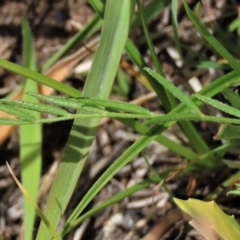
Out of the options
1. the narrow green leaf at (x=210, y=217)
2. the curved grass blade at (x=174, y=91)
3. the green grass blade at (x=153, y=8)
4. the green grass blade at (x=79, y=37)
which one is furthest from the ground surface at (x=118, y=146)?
the curved grass blade at (x=174, y=91)

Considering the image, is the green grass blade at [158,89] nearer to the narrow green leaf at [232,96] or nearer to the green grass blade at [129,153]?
the green grass blade at [129,153]

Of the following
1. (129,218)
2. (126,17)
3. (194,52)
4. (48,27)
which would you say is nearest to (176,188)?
(129,218)

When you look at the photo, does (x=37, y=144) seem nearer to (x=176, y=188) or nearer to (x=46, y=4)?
(x=176, y=188)

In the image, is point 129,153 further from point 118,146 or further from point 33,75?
point 118,146

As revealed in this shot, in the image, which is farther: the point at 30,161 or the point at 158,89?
the point at 30,161

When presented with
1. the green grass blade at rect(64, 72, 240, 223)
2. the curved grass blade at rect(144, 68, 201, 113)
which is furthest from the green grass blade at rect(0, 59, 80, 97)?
the curved grass blade at rect(144, 68, 201, 113)

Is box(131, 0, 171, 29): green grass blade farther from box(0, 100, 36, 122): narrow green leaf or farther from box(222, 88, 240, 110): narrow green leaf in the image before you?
box(0, 100, 36, 122): narrow green leaf

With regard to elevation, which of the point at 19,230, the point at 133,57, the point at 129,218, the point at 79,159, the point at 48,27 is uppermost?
the point at 48,27

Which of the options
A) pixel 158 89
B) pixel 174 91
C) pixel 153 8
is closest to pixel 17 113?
pixel 174 91
